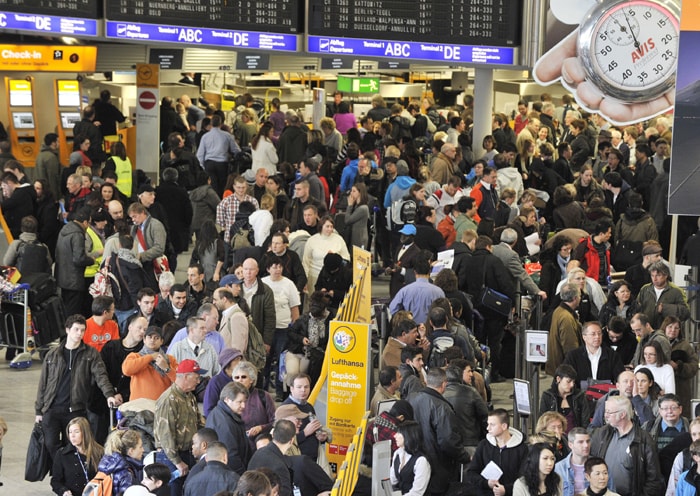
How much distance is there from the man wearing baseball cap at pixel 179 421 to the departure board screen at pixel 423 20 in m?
6.42

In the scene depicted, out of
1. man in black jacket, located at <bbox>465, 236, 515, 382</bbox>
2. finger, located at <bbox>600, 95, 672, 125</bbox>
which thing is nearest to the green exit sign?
finger, located at <bbox>600, 95, 672, 125</bbox>

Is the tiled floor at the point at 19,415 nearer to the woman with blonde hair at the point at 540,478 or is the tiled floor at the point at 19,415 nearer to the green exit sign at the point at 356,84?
the woman with blonde hair at the point at 540,478

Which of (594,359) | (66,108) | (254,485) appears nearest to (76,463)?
(254,485)

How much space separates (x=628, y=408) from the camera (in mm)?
9039

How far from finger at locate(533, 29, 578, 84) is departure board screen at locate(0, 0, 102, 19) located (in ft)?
14.7

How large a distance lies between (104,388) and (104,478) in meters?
1.83

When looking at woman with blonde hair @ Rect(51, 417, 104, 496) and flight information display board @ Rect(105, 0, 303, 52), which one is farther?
flight information display board @ Rect(105, 0, 303, 52)

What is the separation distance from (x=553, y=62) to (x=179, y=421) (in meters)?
6.52

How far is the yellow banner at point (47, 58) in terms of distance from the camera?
2180 centimetres

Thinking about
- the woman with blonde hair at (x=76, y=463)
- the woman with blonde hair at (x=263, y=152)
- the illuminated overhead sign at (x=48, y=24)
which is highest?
the illuminated overhead sign at (x=48, y=24)

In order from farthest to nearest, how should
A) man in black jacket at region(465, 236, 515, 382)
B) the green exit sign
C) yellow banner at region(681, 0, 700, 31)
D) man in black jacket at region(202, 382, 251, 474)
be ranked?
the green exit sign
man in black jacket at region(465, 236, 515, 382)
yellow banner at region(681, 0, 700, 31)
man in black jacket at region(202, 382, 251, 474)

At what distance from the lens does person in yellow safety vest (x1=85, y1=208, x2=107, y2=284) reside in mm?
13656

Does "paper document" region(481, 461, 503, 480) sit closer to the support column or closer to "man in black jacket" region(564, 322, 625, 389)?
"man in black jacket" region(564, 322, 625, 389)

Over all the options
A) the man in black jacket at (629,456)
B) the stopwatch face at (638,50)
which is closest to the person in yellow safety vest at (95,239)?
the stopwatch face at (638,50)
